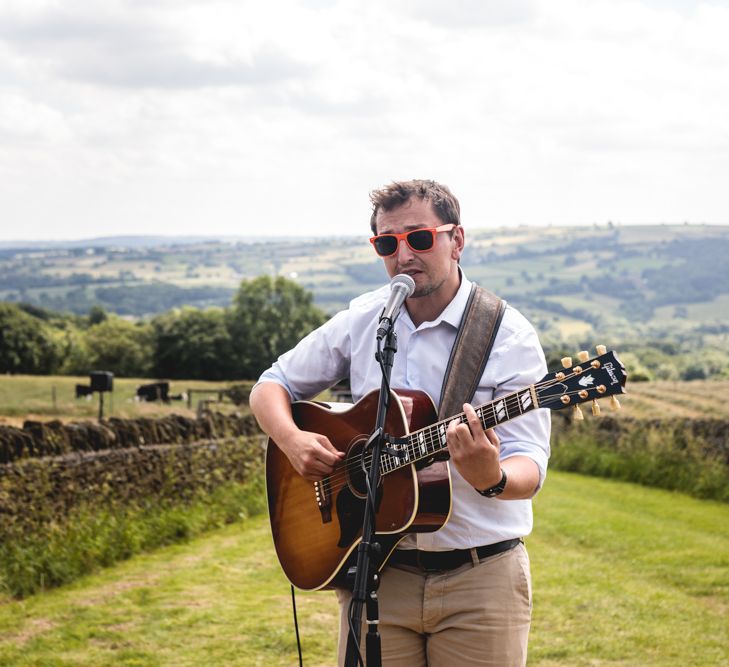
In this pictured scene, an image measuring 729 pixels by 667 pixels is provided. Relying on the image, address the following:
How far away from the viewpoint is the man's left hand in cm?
283

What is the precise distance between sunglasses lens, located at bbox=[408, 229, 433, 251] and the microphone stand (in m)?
0.32

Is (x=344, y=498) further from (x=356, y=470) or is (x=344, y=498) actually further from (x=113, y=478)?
(x=113, y=478)

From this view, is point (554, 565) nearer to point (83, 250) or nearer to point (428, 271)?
point (428, 271)

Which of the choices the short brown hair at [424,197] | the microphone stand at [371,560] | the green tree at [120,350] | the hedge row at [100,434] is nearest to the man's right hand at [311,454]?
the microphone stand at [371,560]

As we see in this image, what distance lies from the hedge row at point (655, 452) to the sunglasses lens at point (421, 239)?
1249 centimetres

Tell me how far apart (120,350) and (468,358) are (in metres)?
62.4

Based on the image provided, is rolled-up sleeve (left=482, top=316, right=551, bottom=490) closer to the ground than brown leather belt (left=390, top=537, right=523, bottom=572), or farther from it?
farther from it

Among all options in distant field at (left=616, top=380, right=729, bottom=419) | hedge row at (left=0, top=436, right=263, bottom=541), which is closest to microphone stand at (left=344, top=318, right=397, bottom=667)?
hedge row at (left=0, top=436, right=263, bottom=541)

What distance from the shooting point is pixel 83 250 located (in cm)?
18000

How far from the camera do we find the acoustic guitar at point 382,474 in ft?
9.50

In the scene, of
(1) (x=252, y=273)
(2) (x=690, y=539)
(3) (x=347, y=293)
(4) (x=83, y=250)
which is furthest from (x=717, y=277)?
(2) (x=690, y=539)

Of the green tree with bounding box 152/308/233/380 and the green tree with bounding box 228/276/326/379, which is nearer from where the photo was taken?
the green tree with bounding box 152/308/233/380

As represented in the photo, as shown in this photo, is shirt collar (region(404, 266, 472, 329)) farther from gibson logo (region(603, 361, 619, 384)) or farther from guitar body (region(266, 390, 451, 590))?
gibson logo (region(603, 361, 619, 384))

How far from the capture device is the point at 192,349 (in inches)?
2464
